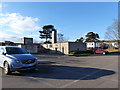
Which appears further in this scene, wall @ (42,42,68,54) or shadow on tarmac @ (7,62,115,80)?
wall @ (42,42,68,54)

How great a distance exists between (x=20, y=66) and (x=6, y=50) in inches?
80.8

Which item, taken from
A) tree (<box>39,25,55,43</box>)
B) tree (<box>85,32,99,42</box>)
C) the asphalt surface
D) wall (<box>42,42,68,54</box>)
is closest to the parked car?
the asphalt surface

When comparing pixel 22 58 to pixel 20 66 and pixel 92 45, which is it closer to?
pixel 20 66

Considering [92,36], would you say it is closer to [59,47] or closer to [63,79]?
[59,47]

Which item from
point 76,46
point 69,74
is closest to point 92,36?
point 76,46

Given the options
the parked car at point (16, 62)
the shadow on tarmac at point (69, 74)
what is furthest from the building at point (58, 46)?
the parked car at point (16, 62)

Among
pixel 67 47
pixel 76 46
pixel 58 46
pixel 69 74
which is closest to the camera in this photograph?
pixel 69 74

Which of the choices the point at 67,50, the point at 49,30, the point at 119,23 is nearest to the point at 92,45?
the point at 119,23

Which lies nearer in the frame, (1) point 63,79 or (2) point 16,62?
(1) point 63,79

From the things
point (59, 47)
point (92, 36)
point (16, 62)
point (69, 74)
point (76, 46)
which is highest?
point (92, 36)

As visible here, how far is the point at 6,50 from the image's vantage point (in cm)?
780

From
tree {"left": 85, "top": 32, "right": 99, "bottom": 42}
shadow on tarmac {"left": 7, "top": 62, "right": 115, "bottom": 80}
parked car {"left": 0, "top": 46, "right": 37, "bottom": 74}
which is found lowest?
shadow on tarmac {"left": 7, "top": 62, "right": 115, "bottom": 80}

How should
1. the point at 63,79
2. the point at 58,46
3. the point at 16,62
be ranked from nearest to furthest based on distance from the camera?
the point at 63,79 < the point at 16,62 < the point at 58,46

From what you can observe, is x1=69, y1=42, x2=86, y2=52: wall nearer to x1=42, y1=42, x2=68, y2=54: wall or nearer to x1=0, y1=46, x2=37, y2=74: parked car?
x1=42, y1=42, x2=68, y2=54: wall
